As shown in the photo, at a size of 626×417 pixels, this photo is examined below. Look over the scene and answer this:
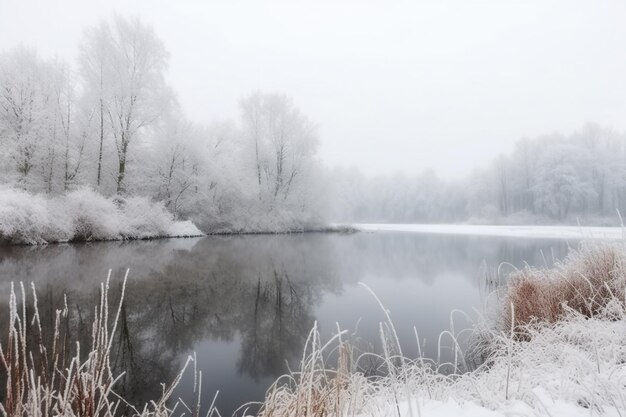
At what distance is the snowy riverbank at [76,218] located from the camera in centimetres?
1352

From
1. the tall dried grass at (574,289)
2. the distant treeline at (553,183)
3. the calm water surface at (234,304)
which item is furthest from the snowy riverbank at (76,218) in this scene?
the distant treeline at (553,183)

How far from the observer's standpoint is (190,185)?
85.3ft

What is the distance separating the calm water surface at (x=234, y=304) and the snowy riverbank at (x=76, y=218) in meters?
2.66

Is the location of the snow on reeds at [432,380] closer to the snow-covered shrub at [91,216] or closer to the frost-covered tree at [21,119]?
the snow-covered shrub at [91,216]

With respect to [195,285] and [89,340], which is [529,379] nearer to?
[89,340]

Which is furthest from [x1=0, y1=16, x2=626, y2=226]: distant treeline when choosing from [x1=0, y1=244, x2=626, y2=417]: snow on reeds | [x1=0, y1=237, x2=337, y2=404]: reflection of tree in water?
[x1=0, y1=244, x2=626, y2=417]: snow on reeds

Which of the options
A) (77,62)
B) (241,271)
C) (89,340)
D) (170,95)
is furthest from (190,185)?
(89,340)

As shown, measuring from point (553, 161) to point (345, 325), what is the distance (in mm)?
50099

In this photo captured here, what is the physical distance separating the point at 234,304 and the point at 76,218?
13.1 meters

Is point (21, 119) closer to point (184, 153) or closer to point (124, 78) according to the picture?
point (124, 78)

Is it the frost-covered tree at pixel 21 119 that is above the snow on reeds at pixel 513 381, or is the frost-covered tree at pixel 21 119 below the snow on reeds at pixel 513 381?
above

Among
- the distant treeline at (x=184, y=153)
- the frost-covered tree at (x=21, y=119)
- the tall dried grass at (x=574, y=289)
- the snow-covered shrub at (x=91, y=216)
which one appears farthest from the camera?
the distant treeline at (x=184, y=153)

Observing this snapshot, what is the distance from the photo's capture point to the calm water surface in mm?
4047

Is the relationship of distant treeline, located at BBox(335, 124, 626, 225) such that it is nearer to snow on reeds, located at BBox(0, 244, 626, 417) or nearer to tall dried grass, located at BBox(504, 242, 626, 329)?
tall dried grass, located at BBox(504, 242, 626, 329)
